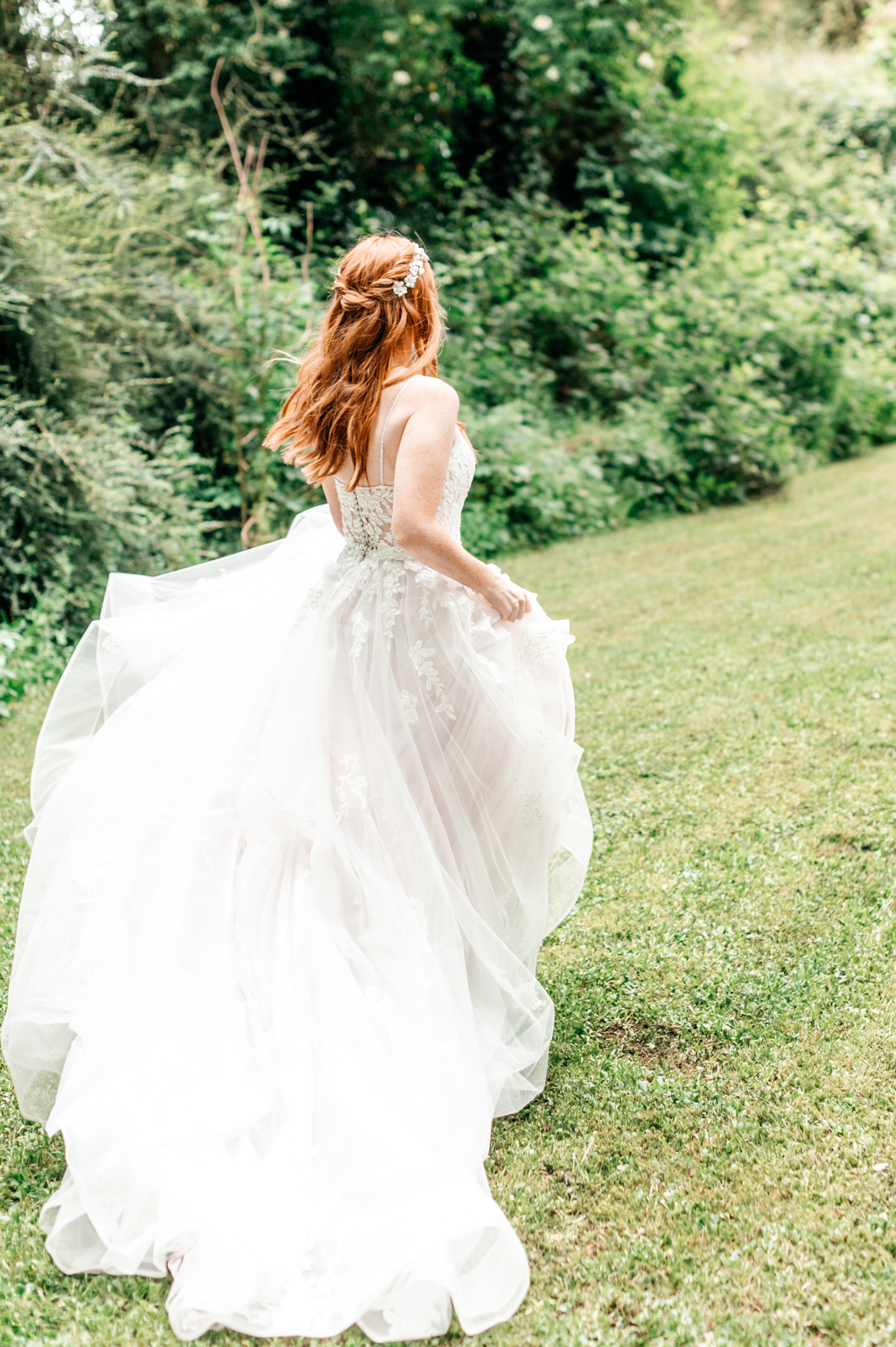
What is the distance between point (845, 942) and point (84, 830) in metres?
2.20

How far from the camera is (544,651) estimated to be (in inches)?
108

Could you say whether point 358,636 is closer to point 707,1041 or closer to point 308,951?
point 308,951

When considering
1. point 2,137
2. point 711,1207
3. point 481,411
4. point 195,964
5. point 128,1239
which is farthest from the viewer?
point 481,411

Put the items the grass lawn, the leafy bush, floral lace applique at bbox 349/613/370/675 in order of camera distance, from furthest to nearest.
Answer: the leafy bush → floral lace applique at bbox 349/613/370/675 → the grass lawn

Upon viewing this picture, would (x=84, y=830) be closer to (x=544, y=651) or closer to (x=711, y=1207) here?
(x=544, y=651)

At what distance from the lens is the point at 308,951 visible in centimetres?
246

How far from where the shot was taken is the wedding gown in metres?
2.05

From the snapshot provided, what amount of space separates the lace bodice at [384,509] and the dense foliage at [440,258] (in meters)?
3.65

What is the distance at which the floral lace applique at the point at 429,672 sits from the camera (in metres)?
2.65

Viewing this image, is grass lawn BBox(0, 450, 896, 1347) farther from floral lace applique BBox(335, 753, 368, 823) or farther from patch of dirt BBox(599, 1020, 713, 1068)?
floral lace applique BBox(335, 753, 368, 823)

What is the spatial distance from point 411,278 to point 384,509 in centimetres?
55

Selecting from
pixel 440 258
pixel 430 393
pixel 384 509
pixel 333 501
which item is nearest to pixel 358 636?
pixel 384 509

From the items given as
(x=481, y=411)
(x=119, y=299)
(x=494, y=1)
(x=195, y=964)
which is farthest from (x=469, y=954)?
(x=494, y=1)

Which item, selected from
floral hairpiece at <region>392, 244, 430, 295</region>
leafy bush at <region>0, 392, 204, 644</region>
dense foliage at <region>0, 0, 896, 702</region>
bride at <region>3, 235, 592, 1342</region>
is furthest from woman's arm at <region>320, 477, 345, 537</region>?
leafy bush at <region>0, 392, 204, 644</region>
